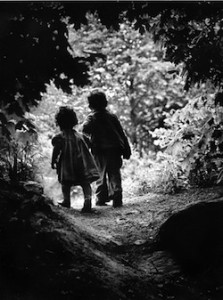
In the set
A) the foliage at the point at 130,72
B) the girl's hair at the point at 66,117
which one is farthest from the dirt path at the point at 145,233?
the foliage at the point at 130,72

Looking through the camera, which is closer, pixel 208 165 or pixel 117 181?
pixel 208 165

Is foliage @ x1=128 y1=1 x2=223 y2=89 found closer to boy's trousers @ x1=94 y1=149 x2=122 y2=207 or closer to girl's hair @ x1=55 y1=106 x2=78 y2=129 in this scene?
girl's hair @ x1=55 y1=106 x2=78 y2=129

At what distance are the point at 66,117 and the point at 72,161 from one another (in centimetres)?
74

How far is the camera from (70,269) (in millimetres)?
3098

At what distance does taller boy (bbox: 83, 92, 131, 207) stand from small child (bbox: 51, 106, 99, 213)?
0.42m

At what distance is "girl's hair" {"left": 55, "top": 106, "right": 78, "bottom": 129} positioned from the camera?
6.16 metres

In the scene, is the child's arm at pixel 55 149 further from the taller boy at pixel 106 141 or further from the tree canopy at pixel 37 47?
the tree canopy at pixel 37 47

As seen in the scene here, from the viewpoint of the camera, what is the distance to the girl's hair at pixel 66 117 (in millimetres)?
6156

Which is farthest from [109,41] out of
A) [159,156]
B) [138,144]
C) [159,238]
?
[159,238]

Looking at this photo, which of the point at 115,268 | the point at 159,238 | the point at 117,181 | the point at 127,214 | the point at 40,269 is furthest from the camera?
the point at 117,181

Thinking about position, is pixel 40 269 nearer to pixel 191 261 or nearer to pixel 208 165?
pixel 191 261

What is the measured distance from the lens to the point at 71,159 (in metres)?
6.23

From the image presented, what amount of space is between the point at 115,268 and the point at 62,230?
24.3 inches

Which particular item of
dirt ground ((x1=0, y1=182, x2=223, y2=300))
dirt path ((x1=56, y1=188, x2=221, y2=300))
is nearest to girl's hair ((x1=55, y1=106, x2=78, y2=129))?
dirt path ((x1=56, y1=188, x2=221, y2=300))
